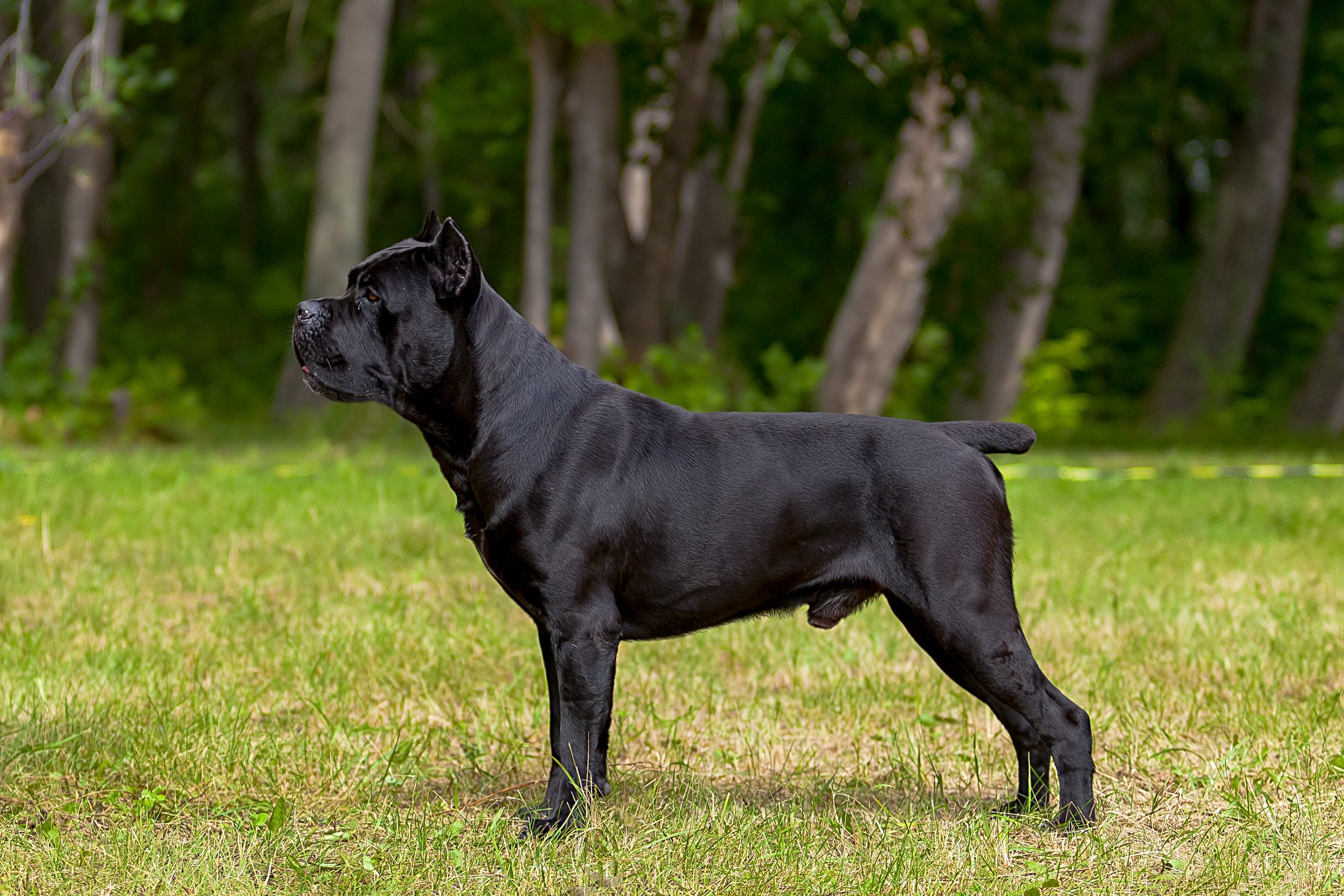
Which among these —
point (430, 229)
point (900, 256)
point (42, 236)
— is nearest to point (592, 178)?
point (900, 256)

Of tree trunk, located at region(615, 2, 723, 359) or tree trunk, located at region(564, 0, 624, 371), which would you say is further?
tree trunk, located at region(615, 2, 723, 359)

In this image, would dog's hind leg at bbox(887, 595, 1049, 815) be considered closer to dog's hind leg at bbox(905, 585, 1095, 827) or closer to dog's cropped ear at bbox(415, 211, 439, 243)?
dog's hind leg at bbox(905, 585, 1095, 827)

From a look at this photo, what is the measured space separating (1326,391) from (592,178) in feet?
40.4

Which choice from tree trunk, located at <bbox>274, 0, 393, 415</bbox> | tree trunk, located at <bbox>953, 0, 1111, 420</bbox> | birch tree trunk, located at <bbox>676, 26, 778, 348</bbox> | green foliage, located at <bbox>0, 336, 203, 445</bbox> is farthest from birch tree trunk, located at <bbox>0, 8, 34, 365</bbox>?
tree trunk, located at <bbox>953, 0, 1111, 420</bbox>

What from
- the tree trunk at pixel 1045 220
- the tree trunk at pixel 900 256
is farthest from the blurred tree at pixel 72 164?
the tree trunk at pixel 1045 220

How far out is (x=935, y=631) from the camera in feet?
13.4

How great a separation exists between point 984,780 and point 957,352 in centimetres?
1841

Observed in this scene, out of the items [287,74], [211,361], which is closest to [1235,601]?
[211,361]

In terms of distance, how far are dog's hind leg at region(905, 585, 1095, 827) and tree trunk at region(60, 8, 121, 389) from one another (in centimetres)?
1444

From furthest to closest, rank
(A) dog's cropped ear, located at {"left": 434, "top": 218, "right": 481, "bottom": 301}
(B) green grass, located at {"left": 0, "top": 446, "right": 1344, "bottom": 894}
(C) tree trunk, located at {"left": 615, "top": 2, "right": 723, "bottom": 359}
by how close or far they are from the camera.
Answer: (C) tree trunk, located at {"left": 615, "top": 2, "right": 723, "bottom": 359}, (A) dog's cropped ear, located at {"left": 434, "top": 218, "right": 481, "bottom": 301}, (B) green grass, located at {"left": 0, "top": 446, "right": 1344, "bottom": 894}

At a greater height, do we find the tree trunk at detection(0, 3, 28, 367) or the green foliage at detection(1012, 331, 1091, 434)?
the tree trunk at detection(0, 3, 28, 367)

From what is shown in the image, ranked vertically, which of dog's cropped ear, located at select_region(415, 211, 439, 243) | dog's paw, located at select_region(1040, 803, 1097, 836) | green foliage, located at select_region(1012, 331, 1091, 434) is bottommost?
green foliage, located at select_region(1012, 331, 1091, 434)

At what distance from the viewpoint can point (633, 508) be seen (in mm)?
4051

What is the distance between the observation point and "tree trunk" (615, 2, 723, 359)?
17031 millimetres
